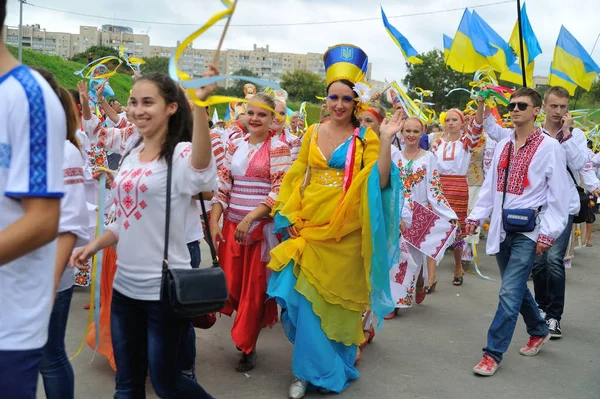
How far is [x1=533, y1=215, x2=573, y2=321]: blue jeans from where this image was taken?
6.03m

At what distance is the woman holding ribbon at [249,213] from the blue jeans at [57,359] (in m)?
1.80

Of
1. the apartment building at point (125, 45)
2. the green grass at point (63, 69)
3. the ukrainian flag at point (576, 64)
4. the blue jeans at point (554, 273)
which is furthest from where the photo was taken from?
the apartment building at point (125, 45)

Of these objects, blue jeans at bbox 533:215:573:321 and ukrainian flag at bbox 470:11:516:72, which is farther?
ukrainian flag at bbox 470:11:516:72

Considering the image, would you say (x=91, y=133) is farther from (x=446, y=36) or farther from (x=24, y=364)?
(x=446, y=36)

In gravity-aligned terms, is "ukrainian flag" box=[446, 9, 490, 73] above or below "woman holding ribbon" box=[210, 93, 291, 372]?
above

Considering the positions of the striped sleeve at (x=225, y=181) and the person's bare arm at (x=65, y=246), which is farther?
the striped sleeve at (x=225, y=181)

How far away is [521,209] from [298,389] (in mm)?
2070

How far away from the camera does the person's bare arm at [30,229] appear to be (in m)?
1.72

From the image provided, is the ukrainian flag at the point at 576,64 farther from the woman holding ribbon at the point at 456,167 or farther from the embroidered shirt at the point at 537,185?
the embroidered shirt at the point at 537,185

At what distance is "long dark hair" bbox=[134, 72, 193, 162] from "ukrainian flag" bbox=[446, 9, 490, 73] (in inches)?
283

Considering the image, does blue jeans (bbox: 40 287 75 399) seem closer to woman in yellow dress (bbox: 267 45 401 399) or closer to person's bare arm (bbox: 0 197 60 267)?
person's bare arm (bbox: 0 197 60 267)

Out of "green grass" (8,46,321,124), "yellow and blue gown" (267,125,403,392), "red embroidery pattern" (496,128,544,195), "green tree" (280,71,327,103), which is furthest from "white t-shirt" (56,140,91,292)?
"green tree" (280,71,327,103)

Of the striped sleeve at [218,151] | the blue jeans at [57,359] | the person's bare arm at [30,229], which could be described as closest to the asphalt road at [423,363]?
the blue jeans at [57,359]

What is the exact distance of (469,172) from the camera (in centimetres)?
1003
